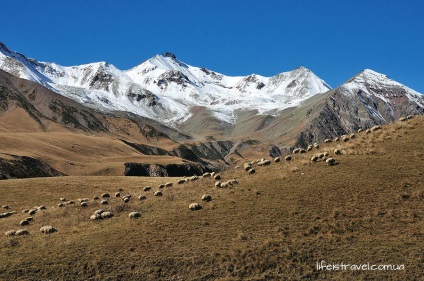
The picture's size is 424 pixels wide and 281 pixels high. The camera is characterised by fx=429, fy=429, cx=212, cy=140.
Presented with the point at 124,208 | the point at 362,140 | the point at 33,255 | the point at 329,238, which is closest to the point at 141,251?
the point at 33,255

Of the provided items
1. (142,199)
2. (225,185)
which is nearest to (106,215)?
(142,199)

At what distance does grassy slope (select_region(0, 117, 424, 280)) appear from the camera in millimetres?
26750

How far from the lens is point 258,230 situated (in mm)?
31016

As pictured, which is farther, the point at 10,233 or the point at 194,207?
the point at 194,207

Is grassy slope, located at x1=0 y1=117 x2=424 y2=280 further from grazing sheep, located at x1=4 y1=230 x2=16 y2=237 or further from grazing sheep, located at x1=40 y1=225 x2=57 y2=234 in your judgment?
grazing sheep, located at x1=4 y1=230 x2=16 y2=237

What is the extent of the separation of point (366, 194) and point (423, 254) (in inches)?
340

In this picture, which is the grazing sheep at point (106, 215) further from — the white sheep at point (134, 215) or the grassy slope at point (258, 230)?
the white sheep at point (134, 215)

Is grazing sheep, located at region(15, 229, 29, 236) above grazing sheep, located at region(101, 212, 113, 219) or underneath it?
underneath

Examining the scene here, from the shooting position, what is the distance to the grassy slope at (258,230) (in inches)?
1053

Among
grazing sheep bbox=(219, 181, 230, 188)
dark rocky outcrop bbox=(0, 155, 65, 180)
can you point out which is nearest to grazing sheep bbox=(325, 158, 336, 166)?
grazing sheep bbox=(219, 181, 230, 188)

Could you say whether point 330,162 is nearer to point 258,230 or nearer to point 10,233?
point 258,230

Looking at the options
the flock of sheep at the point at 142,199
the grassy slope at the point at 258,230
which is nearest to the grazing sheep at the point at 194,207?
the flock of sheep at the point at 142,199

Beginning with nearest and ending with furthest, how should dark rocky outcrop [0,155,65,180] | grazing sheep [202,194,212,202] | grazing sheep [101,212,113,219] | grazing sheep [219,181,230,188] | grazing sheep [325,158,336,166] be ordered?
grazing sheep [101,212,113,219]
grazing sheep [202,194,212,202]
grazing sheep [219,181,230,188]
grazing sheep [325,158,336,166]
dark rocky outcrop [0,155,65,180]

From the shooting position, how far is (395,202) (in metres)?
33.6
